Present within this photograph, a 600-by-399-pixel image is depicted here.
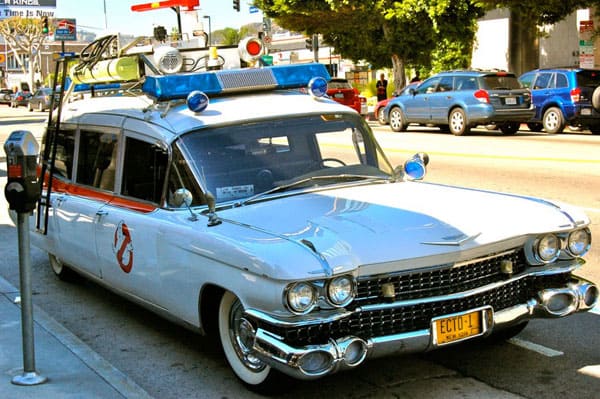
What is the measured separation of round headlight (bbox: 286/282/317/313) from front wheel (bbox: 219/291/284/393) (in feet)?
1.32

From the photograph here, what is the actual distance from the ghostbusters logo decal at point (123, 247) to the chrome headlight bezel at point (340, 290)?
2.05m

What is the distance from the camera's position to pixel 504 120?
2378 centimetres

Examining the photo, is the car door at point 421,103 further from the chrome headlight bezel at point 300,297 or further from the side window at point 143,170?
the chrome headlight bezel at point 300,297

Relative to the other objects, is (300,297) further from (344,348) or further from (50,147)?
(50,147)

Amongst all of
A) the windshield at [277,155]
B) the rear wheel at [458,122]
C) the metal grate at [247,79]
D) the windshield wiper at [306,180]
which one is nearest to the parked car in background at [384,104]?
the rear wheel at [458,122]

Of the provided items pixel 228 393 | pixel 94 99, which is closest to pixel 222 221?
pixel 228 393

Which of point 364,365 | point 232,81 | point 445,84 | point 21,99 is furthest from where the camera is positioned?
point 21,99

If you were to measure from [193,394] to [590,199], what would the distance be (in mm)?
7931

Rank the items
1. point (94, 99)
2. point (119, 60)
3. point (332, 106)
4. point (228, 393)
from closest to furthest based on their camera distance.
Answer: point (228, 393) → point (332, 106) → point (119, 60) → point (94, 99)

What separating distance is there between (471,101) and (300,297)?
20.1 m

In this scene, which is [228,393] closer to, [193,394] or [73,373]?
[193,394]

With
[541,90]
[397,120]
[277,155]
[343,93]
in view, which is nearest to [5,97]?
[343,93]

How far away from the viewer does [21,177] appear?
520 centimetres

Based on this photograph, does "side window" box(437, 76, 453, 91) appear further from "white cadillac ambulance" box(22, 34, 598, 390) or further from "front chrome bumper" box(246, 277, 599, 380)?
"front chrome bumper" box(246, 277, 599, 380)
